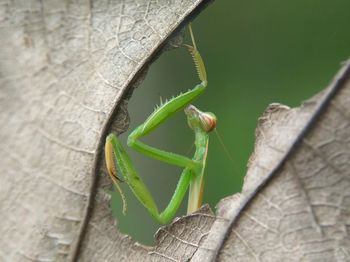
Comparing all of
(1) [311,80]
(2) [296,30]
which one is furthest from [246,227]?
(2) [296,30]

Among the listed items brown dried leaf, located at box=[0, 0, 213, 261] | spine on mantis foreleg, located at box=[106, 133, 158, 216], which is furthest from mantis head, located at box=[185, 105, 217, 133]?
brown dried leaf, located at box=[0, 0, 213, 261]

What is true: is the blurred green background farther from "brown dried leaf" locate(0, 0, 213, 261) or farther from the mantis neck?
Answer: "brown dried leaf" locate(0, 0, 213, 261)

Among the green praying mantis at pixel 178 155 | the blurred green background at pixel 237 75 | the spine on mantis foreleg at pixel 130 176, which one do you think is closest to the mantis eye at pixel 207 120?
the green praying mantis at pixel 178 155

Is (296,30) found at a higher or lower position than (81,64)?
lower

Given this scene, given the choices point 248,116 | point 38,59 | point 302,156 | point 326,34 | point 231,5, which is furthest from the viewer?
point 231,5

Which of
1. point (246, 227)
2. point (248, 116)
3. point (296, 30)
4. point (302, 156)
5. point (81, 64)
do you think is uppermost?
point (81, 64)

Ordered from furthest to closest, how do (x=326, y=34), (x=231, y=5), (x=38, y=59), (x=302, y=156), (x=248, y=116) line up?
(x=231, y=5), (x=248, y=116), (x=326, y=34), (x=38, y=59), (x=302, y=156)

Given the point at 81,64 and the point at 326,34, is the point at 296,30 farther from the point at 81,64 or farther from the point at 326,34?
the point at 81,64
